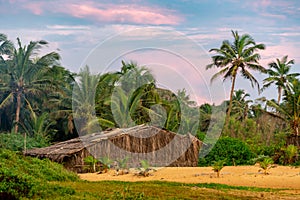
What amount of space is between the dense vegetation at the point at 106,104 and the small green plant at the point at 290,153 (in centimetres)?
242

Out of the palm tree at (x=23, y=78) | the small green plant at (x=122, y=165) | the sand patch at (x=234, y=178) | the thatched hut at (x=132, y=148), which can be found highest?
the palm tree at (x=23, y=78)

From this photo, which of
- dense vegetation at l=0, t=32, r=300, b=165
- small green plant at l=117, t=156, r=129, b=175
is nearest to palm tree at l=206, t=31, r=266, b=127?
dense vegetation at l=0, t=32, r=300, b=165

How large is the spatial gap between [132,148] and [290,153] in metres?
7.94

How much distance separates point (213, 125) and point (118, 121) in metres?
7.51

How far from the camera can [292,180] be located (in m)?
16.8

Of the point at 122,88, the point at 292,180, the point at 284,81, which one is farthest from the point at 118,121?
the point at 284,81

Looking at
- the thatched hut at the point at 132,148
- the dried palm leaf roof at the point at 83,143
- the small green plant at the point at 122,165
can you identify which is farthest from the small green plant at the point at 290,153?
the small green plant at the point at 122,165

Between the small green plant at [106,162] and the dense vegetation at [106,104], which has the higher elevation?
the dense vegetation at [106,104]

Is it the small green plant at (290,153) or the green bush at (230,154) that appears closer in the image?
the small green plant at (290,153)

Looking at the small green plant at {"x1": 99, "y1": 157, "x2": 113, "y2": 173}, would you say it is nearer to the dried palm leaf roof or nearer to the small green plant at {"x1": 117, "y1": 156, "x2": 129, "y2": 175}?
the small green plant at {"x1": 117, "y1": 156, "x2": 129, "y2": 175}

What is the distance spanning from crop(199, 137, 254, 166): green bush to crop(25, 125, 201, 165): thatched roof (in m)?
1.07

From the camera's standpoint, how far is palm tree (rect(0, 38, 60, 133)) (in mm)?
32344

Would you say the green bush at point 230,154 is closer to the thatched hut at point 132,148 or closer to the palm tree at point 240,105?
the thatched hut at point 132,148

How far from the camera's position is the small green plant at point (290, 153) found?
80.5ft
